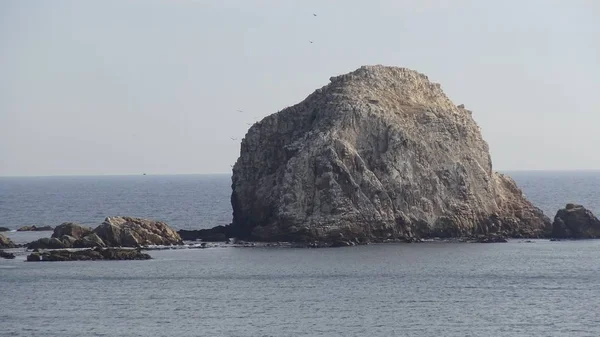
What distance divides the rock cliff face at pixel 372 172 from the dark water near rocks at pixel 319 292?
4.34 m

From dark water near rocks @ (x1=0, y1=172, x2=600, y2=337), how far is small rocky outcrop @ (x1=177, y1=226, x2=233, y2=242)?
734 centimetres

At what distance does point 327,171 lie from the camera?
100375 millimetres

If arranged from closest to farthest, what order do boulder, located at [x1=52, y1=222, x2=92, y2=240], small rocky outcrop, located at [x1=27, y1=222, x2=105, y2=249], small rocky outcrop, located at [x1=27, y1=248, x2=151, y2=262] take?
small rocky outcrop, located at [x1=27, y1=248, x2=151, y2=262]
small rocky outcrop, located at [x1=27, y1=222, x2=105, y2=249]
boulder, located at [x1=52, y1=222, x2=92, y2=240]

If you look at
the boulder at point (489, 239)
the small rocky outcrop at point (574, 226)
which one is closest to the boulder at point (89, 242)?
the boulder at point (489, 239)

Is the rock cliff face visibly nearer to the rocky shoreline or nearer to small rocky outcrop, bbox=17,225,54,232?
the rocky shoreline

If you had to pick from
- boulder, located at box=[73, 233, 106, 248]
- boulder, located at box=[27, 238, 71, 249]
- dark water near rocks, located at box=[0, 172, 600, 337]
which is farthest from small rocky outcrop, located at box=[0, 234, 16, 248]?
dark water near rocks, located at box=[0, 172, 600, 337]

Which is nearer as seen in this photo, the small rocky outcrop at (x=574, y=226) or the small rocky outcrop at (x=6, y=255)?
the small rocky outcrop at (x=6, y=255)

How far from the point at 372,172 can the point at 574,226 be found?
826 inches

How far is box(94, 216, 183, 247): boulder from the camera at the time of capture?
9994cm

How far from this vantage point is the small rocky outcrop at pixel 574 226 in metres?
108

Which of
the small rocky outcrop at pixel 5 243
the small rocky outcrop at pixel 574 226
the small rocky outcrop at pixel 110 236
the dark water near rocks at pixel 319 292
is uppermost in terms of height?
the small rocky outcrop at pixel 574 226

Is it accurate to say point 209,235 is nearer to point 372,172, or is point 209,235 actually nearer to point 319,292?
point 372,172

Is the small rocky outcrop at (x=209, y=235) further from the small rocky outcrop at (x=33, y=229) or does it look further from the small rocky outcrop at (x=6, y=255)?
the small rocky outcrop at (x=33, y=229)

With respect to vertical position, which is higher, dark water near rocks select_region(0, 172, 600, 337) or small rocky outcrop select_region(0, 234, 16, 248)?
small rocky outcrop select_region(0, 234, 16, 248)
